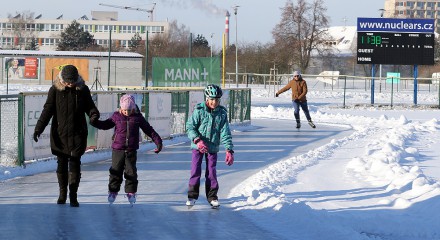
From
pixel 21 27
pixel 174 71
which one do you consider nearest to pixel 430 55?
pixel 174 71

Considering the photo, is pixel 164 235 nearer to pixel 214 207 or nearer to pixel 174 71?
pixel 214 207

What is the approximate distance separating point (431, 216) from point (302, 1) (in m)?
71.6

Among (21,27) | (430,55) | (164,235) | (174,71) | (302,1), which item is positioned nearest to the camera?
(164,235)

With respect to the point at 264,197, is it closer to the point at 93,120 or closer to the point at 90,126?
the point at 93,120

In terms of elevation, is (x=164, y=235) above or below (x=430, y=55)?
below

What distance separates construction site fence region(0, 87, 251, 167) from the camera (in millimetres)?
14516

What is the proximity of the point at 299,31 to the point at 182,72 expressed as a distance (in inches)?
2018

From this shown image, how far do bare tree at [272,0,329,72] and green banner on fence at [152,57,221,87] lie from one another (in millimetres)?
48673

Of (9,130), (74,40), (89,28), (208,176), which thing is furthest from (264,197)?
(89,28)

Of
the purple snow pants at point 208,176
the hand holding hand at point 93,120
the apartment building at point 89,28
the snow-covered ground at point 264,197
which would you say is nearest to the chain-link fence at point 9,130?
the snow-covered ground at point 264,197

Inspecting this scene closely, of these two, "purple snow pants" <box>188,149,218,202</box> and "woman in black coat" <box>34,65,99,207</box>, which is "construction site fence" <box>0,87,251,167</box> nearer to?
"woman in black coat" <box>34,65,99,207</box>

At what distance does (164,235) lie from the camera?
885 centimetres

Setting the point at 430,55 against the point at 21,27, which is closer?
the point at 430,55

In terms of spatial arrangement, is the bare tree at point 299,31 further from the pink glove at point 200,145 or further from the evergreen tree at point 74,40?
the pink glove at point 200,145
